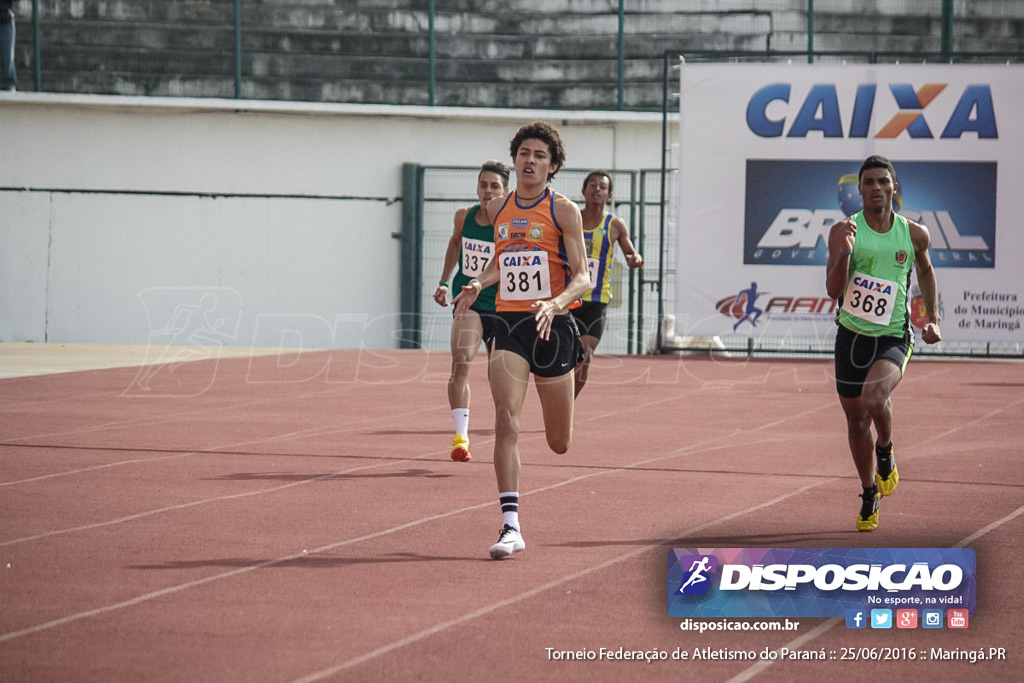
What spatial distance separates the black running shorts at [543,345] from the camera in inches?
277

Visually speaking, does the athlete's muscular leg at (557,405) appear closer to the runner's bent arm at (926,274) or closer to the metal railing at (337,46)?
the runner's bent arm at (926,274)

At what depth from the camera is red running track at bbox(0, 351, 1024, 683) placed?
5125mm

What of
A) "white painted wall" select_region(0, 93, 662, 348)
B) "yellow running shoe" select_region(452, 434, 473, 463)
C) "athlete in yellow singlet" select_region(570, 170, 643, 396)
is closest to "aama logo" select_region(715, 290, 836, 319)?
"white painted wall" select_region(0, 93, 662, 348)

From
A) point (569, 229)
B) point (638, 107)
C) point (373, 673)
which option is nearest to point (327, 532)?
point (569, 229)

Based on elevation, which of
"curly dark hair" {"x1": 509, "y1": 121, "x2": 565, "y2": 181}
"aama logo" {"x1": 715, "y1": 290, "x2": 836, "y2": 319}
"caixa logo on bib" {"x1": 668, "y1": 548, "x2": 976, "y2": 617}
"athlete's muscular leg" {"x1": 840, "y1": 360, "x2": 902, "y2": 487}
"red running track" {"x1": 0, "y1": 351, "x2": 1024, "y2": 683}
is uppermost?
"curly dark hair" {"x1": 509, "y1": 121, "x2": 565, "y2": 181}

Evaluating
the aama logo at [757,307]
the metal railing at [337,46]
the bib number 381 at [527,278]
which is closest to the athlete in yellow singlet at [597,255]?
the bib number 381 at [527,278]

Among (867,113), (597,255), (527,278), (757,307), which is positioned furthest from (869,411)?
(867,113)

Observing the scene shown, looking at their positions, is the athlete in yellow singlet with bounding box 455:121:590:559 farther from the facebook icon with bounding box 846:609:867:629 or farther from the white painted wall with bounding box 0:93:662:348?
the white painted wall with bounding box 0:93:662:348

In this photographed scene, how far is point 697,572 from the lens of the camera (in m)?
5.42

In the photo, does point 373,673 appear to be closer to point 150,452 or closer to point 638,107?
point 150,452

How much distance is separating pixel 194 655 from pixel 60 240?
783 inches

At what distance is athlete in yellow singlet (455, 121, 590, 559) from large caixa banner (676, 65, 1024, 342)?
1307cm

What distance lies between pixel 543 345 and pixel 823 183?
13998 millimetres

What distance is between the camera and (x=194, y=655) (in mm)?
5043
